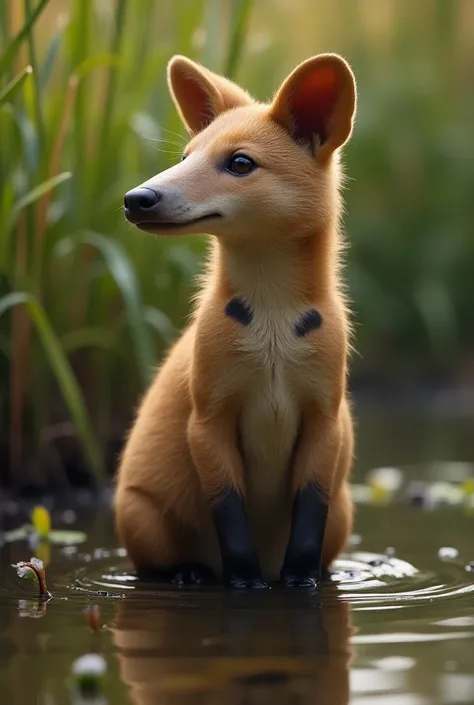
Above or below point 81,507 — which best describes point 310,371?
above

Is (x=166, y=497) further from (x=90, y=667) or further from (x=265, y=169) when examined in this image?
(x=90, y=667)

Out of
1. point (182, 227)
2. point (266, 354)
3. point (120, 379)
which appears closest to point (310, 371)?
point (266, 354)

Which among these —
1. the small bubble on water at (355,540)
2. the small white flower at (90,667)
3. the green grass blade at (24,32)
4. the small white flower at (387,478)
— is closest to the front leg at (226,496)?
the small bubble on water at (355,540)

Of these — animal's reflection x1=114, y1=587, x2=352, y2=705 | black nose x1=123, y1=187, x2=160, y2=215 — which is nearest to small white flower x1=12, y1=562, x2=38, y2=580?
animal's reflection x1=114, y1=587, x2=352, y2=705

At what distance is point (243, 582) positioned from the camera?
3.49m

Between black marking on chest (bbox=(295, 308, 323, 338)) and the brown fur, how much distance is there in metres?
0.02

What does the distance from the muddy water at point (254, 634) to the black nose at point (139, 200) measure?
1.01m

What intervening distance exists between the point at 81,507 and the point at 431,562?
182 cm

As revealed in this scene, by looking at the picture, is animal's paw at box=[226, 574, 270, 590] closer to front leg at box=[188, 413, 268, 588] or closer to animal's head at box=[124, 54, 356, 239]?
front leg at box=[188, 413, 268, 588]

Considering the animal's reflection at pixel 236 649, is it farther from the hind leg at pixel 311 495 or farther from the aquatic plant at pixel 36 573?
the aquatic plant at pixel 36 573

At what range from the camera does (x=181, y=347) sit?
3.83 m

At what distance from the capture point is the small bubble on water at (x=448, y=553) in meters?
3.94

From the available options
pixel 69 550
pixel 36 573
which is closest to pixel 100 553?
pixel 69 550

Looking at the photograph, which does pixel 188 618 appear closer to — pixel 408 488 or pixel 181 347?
pixel 181 347
